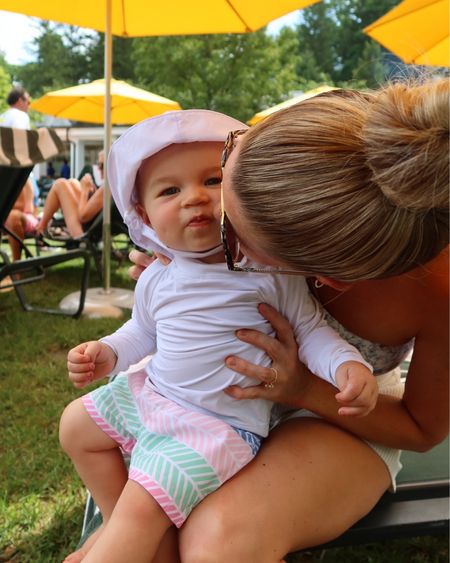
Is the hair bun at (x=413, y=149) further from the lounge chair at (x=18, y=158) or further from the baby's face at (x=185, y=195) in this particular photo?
the lounge chair at (x=18, y=158)

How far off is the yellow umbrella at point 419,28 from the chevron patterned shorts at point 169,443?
4480 mm

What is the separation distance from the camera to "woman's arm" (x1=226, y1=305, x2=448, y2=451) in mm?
1282

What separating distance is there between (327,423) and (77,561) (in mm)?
708

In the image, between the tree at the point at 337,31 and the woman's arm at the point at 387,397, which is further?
the tree at the point at 337,31

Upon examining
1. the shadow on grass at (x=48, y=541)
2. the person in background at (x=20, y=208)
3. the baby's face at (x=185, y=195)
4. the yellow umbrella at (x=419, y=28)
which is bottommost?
the shadow on grass at (x=48, y=541)

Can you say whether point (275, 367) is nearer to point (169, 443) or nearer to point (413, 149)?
point (169, 443)

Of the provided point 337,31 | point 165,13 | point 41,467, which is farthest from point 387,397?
point 337,31

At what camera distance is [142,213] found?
1515mm

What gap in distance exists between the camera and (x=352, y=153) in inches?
36.4

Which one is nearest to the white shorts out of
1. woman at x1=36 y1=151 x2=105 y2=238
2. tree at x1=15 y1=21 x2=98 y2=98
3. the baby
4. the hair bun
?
the baby

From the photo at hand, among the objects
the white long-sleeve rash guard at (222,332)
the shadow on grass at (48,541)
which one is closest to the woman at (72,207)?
the shadow on grass at (48,541)

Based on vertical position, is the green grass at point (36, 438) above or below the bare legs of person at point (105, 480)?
below

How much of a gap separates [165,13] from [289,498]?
16.6ft

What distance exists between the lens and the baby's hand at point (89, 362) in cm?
137
